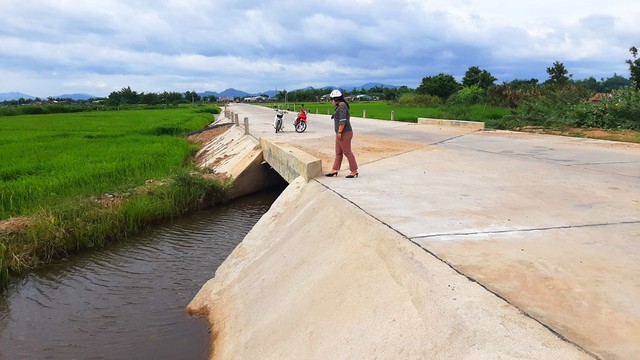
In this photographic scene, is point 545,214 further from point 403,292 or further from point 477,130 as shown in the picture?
point 477,130

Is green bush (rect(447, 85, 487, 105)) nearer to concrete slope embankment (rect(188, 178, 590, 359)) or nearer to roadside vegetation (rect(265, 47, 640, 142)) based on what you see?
roadside vegetation (rect(265, 47, 640, 142))

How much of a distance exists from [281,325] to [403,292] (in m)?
1.23

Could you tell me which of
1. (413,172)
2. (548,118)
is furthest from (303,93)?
(413,172)

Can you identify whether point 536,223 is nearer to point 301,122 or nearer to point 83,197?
point 83,197

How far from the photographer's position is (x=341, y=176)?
7.43 metres

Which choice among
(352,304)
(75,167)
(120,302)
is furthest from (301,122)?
(352,304)

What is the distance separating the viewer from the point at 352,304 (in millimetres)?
3400

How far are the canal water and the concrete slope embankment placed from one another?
482 millimetres

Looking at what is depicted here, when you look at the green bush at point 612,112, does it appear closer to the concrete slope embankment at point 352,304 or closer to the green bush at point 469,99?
the green bush at point 469,99

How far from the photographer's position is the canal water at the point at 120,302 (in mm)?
4969

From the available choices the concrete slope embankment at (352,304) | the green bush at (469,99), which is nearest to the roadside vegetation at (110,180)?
the concrete slope embankment at (352,304)

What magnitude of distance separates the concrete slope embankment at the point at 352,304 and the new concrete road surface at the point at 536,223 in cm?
19

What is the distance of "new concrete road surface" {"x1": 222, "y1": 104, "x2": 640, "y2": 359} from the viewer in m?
2.75

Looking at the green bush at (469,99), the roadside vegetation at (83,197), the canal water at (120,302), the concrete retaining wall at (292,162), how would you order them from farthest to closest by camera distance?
the green bush at (469,99)
the concrete retaining wall at (292,162)
the roadside vegetation at (83,197)
the canal water at (120,302)
